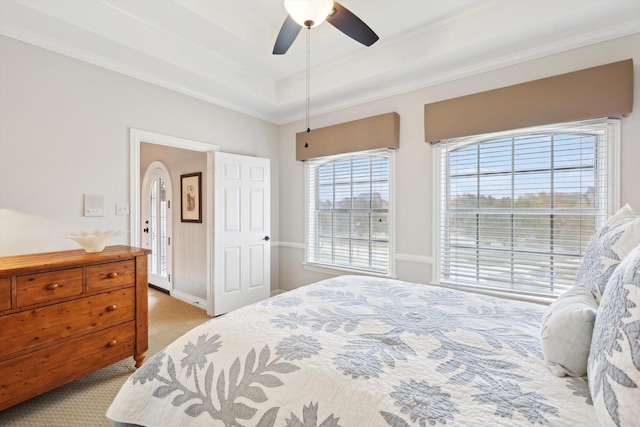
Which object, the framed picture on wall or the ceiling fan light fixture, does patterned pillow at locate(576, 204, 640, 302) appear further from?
the framed picture on wall

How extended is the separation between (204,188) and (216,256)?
1.04 meters

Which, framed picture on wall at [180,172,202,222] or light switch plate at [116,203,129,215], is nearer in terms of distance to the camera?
light switch plate at [116,203,129,215]

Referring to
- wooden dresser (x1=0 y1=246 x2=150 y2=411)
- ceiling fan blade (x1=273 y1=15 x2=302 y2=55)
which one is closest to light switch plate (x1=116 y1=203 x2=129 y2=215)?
wooden dresser (x1=0 y1=246 x2=150 y2=411)

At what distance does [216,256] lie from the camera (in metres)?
3.54

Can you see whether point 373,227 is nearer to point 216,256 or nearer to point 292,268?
point 292,268

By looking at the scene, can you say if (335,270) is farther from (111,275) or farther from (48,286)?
(48,286)

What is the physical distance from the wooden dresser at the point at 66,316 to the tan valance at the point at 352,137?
2368 mm

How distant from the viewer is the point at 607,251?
3.72 feet

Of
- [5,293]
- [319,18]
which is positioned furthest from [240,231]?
[319,18]

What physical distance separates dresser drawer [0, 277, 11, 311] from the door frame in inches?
45.8

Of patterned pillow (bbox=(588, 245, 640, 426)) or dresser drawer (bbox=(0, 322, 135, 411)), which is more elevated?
patterned pillow (bbox=(588, 245, 640, 426))

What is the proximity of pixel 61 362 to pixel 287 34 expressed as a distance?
107 inches

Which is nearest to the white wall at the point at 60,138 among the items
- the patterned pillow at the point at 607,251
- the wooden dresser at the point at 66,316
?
the wooden dresser at the point at 66,316

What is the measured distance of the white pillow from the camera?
928 mm
